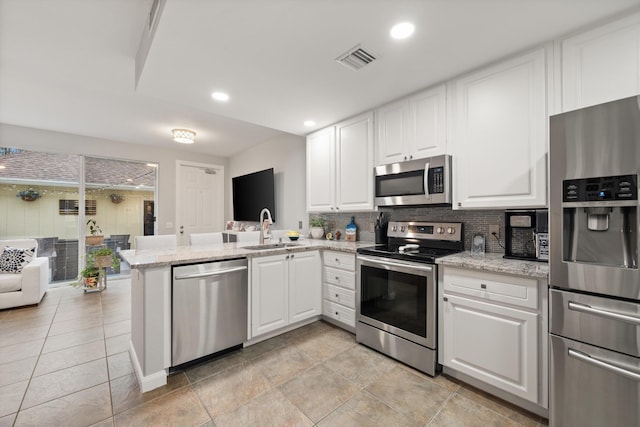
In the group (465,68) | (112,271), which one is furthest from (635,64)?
(112,271)

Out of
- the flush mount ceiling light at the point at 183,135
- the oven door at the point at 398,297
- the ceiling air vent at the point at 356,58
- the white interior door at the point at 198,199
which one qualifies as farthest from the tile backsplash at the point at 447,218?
the white interior door at the point at 198,199

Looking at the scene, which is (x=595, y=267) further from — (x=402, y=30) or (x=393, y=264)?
(x=402, y=30)

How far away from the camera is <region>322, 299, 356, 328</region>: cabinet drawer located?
8.52 ft

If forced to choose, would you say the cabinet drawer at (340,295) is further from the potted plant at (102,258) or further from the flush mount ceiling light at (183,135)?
the potted plant at (102,258)

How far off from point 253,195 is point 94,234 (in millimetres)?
2746

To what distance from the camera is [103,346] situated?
2434 millimetres

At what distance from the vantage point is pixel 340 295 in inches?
107

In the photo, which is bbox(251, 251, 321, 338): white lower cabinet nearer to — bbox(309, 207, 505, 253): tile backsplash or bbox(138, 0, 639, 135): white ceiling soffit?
bbox(309, 207, 505, 253): tile backsplash

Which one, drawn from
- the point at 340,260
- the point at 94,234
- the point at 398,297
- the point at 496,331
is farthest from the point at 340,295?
the point at 94,234

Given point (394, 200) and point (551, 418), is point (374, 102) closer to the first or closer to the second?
point (394, 200)

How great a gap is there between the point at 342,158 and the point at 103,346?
117 inches

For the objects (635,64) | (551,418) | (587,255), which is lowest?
(551,418)

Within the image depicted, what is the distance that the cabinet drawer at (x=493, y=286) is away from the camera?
1562 millimetres

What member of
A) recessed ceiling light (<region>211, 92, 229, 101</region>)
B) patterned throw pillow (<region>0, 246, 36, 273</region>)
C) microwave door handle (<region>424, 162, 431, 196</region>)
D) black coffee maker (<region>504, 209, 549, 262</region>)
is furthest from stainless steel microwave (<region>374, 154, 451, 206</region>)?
patterned throw pillow (<region>0, 246, 36, 273</region>)
